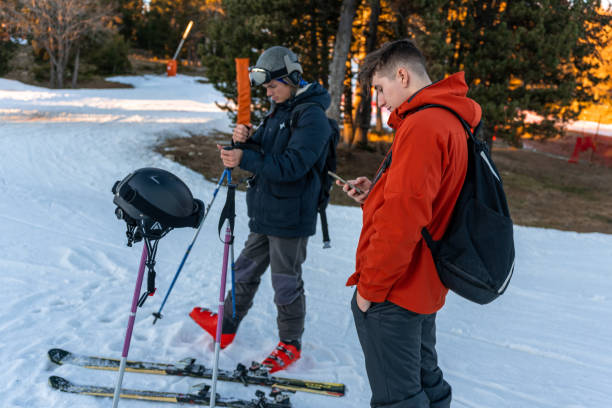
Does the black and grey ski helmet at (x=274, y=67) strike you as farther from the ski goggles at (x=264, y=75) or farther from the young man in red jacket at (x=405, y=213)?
the young man in red jacket at (x=405, y=213)

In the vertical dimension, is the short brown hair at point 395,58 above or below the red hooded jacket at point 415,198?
above

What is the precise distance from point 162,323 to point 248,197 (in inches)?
58.6

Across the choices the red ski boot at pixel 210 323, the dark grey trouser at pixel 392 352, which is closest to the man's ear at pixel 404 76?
the dark grey trouser at pixel 392 352

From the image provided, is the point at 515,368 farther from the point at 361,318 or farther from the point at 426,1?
the point at 426,1

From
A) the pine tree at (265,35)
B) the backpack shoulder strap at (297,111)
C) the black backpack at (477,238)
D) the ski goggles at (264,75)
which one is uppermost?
the pine tree at (265,35)

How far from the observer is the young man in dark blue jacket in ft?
10.6

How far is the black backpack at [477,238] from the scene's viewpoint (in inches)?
80.1

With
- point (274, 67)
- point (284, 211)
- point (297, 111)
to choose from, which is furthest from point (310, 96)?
point (284, 211)

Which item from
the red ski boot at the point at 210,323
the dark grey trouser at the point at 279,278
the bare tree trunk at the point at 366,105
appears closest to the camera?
the dark grey trouser at the point at 279,278

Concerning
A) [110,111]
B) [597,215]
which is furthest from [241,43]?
[597,215]

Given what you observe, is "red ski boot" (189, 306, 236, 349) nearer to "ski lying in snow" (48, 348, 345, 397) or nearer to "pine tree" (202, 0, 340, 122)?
"ski lying in snow" (48, 348, 345, 397)

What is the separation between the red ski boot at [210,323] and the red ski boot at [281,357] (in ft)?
1.40

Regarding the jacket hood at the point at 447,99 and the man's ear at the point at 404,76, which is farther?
the man's ear at the point at 404,76

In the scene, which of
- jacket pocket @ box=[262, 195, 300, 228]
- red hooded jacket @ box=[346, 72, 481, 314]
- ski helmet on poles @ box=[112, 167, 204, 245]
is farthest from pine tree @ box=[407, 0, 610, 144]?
ski helmet on poles @ box=[112, 167, 204, 245]
